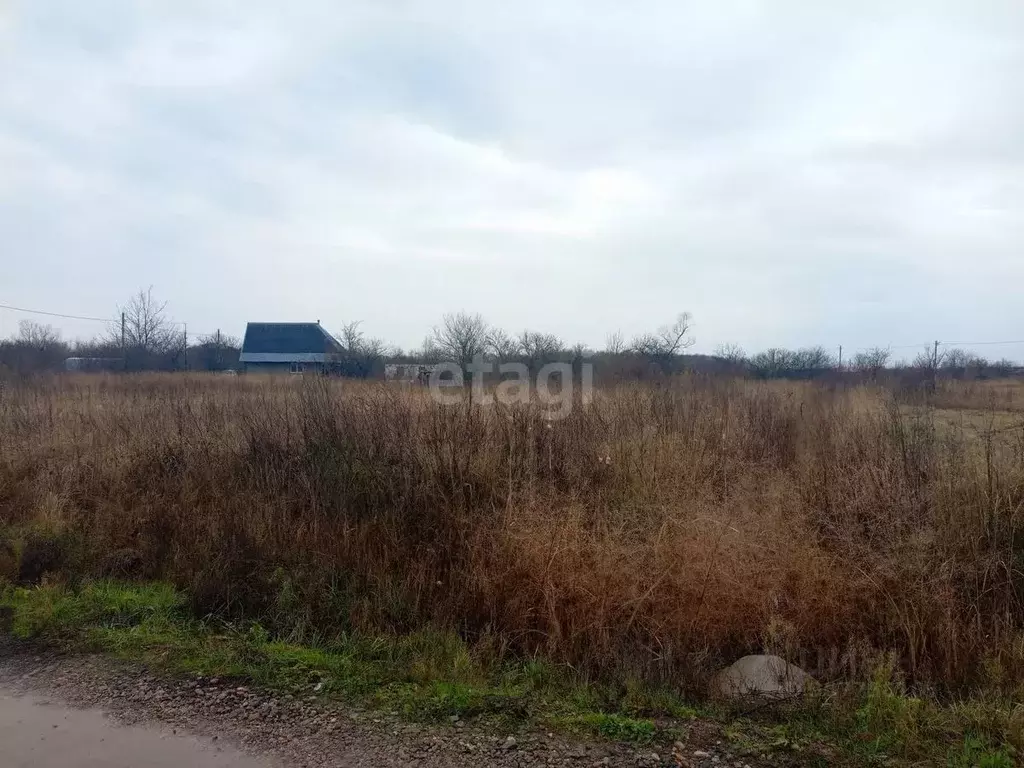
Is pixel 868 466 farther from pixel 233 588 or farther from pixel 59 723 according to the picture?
pixel 59 723

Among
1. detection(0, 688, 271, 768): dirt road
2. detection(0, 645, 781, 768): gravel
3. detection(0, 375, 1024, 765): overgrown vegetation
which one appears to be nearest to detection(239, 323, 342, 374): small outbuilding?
detection(0, 375, 1024, 765): overgrown vegetation

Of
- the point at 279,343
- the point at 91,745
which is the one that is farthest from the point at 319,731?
the point at 279,343

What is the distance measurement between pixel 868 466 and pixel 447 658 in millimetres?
4425

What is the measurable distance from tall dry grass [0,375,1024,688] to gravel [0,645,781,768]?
1061 mm

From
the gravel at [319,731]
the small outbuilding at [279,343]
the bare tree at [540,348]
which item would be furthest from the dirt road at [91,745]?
the small outbuilding at [279,343]

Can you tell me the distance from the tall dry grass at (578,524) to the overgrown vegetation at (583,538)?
24 mm

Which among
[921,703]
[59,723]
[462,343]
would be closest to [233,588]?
[59,723]

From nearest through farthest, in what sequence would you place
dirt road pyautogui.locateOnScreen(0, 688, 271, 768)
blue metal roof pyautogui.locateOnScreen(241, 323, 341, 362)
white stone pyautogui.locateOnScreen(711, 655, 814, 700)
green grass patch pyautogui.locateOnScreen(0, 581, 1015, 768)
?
dirt road pyautogui.locateOnScreen(0, 688, 271, 768) → green grass patch pyautogui.locateOnScreen(0, 581, 1015, 768) → white stone pyautogui.locateOnScreen(711, 655, 814, 700) → blue metal roof pyautogui.locateOnScreen(241, 323, 341, 362)

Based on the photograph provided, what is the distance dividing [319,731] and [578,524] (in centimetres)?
290

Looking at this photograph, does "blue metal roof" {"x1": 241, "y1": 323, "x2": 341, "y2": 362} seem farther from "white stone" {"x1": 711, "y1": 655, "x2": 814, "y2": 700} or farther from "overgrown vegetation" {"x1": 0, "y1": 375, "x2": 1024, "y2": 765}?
"white stone" {"x1": 711, "y1": 655, "x2": 814, "y2": 700}

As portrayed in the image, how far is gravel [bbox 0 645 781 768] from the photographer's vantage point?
283 cm

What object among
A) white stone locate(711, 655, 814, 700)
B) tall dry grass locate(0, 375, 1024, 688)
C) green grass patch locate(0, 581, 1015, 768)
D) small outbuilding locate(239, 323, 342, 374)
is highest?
small outbuilding locate(239, 323, 342, 374)

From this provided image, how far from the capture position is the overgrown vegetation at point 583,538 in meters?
4.21

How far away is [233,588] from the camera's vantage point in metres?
4.86
